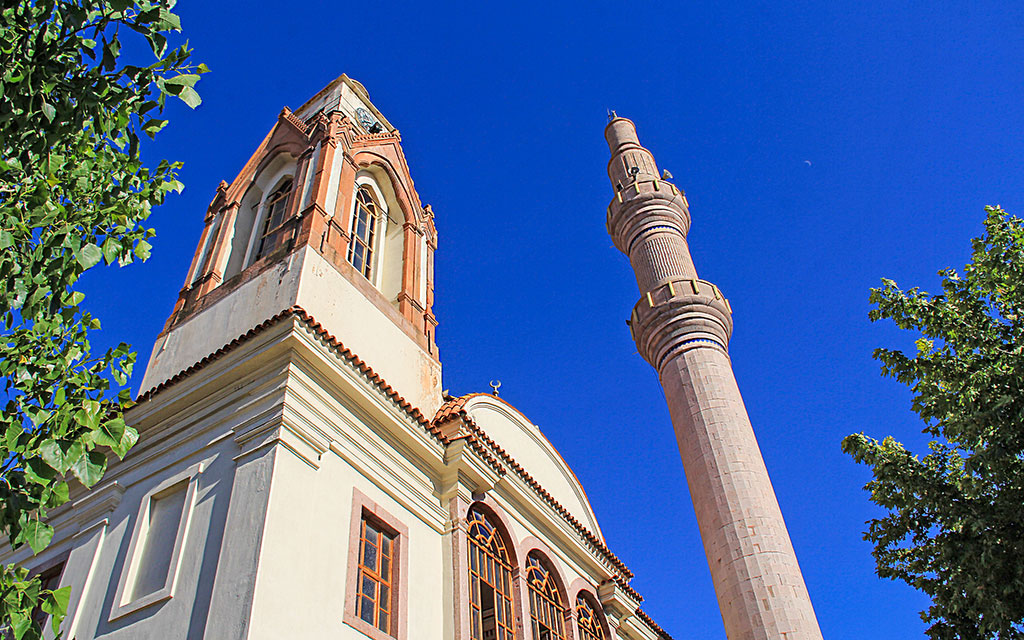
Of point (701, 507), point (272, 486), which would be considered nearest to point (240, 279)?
point (272, 486)

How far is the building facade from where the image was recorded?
778 centimetres

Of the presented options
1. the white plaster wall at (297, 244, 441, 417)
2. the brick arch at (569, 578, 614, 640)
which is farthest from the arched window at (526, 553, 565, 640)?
the white plaster wall at (297, 244, 441, 417)

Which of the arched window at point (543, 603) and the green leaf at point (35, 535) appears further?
the arched window at point (543, 603)

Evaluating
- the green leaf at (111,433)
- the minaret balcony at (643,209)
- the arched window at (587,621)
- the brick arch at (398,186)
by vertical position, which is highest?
the minaret balcony at (643,209)

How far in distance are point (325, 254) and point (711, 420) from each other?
31.2 feet

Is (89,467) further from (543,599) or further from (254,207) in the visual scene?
(254,207)

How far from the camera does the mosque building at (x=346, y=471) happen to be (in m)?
7.91

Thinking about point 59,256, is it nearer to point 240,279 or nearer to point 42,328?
point 42,328

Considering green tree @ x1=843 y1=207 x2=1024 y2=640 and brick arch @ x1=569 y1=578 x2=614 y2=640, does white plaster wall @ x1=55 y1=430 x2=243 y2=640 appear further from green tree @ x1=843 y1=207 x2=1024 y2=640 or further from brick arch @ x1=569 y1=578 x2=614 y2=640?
green tree @ x1=843 y1=207 x2=1024 y2=640

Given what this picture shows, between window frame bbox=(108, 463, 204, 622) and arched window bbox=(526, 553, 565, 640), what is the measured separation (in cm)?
511

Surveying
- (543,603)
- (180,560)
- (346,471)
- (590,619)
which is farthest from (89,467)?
(590,619)

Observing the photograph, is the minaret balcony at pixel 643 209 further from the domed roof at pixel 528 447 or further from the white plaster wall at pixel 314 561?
the white plaster wall at pixel 314 561

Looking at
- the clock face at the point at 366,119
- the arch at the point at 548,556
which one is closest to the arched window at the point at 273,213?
the clock face at the point at 366,119

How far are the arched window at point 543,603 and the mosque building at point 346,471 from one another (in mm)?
37
